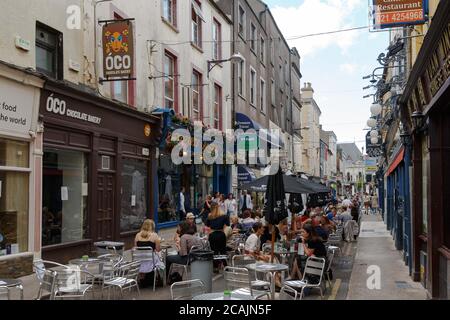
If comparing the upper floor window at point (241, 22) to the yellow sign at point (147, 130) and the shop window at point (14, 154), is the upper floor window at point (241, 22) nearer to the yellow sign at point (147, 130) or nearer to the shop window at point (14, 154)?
the yellow sign at point (147, 130)

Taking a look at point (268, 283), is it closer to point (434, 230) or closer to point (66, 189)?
point (434, 230)

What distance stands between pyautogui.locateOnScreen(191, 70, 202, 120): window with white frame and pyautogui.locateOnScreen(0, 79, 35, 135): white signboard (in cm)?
1055

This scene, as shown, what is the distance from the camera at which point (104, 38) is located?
535 inches

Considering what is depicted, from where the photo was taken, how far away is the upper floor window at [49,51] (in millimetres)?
11961

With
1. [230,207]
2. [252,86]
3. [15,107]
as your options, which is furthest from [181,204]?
[252,86]

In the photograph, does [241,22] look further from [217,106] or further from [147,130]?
[147,130]

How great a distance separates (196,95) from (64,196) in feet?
33.3

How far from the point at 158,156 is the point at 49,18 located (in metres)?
7.16

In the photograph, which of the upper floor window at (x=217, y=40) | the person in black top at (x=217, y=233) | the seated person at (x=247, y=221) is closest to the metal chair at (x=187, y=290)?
the person in black top at (x=217, y=233)

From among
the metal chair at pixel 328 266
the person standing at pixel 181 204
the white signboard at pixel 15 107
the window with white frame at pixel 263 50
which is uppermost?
the window with white frame at pixel 263 50

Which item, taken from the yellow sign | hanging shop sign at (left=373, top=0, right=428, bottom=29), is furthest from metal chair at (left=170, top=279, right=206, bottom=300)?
the yellow sign

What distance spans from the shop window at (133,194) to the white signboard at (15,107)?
496cm

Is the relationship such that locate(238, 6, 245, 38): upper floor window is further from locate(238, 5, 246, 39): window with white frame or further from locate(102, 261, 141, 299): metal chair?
locate(102, 261, 141, 299): metal chair
